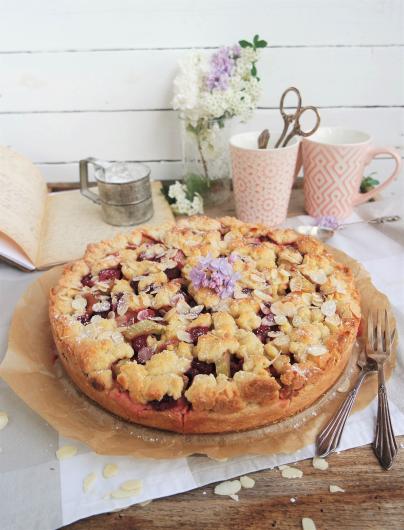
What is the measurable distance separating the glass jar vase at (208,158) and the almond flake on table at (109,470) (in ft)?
3.61

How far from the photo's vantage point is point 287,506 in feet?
2.57

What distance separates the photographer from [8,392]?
Answer: 100cm

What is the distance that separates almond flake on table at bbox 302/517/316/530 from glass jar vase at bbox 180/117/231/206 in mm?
1199

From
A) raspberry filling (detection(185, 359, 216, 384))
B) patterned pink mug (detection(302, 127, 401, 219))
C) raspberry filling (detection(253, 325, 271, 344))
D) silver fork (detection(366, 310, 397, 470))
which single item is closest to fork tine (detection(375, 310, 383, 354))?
silver fork (detection(366, 310, 397, 470))

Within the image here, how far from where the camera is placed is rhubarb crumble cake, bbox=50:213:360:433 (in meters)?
0.85

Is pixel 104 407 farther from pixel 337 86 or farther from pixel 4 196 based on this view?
pixel 337 86

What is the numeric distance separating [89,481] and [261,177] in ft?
3.39

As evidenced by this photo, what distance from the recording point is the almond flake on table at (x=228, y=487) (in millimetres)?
803

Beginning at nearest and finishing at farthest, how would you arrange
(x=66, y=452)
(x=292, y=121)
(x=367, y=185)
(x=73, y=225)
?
(x=66, y=452)
(x=292, y=121)
(x=73, y=225)
(x=367, y=185)

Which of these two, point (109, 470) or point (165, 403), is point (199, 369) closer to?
point (165, 403)

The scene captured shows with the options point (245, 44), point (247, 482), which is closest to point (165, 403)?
point (247, 482)

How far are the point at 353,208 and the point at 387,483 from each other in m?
1.11

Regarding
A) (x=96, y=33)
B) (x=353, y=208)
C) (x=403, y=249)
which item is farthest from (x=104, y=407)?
(x=96, y=33)

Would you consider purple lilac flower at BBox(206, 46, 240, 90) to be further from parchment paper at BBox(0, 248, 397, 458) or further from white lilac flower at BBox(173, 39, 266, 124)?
parchment paper at BBox(0, 248, 397, 458)
